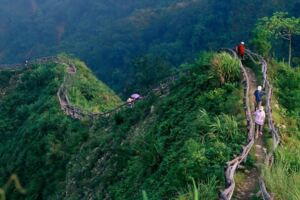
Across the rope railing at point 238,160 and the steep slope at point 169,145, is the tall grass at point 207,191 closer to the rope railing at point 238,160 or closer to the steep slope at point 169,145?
the steep slope at point 169,145

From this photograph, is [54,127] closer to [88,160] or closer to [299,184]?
[88,160]

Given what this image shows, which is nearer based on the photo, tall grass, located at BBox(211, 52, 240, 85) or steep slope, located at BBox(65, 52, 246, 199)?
steep slope, located at BBox(65, 52, 246, 199)

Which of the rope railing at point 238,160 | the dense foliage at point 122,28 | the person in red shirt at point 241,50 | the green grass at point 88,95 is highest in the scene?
the rope railing at point 238,160

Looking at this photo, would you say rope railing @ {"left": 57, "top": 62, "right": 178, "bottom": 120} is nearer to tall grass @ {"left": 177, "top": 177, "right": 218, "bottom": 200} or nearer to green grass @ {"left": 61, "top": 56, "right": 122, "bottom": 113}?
green grass @ {"left": 61, "top": 56, "right": 122, "bottom": 113}

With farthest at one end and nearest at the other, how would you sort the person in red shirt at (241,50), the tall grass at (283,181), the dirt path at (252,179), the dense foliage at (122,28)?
the dense foliage at (122,28)
the person in red shirt at (241,50)
the dirt path at (252,179)
the tall grass at (283,181)

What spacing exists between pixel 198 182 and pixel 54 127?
1942 cm

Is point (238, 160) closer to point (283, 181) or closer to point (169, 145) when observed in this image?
point (283, 181)

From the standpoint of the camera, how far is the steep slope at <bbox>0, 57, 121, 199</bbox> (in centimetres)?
2495

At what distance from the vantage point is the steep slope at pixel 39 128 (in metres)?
25.0

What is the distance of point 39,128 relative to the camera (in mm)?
29922

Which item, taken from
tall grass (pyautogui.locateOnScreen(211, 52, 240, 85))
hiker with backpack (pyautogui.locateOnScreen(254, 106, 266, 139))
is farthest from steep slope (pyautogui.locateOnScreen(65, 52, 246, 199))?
hiker with backpack (pyautogui.locateOnScreen(254, 106, 266, 139))

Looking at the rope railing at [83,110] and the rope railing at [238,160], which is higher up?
the rope railing at [238,160]

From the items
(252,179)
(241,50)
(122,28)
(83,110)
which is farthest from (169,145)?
(122,28)

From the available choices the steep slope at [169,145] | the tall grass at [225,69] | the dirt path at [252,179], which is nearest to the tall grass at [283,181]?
the dirt path at [252,179]
